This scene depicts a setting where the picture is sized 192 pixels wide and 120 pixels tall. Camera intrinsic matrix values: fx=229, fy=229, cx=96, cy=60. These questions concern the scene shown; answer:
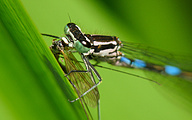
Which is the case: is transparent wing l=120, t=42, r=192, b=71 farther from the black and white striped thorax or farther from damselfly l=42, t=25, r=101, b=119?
damselfly l=42, t=25, r=101, b=119

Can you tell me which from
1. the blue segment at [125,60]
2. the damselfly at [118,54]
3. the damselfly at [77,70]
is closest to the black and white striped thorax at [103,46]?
the damselfly at [118,54]

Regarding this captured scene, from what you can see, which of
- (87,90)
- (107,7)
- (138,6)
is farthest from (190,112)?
(107,7)

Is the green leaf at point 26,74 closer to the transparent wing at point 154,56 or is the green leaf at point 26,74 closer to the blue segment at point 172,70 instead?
the transparent wing at point 154,56

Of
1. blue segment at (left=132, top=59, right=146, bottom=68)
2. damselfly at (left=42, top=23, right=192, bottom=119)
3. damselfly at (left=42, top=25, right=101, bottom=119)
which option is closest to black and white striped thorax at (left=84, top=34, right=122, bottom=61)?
damselfly at (left=42, top=23, right=192, bottom=119)

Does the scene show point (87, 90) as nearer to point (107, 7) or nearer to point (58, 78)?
point (58, 78)

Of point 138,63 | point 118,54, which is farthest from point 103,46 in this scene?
point 138,63

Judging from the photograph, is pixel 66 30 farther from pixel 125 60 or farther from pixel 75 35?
pixel 125 60

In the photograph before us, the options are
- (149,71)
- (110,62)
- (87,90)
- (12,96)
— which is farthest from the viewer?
(149,71)
